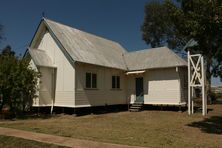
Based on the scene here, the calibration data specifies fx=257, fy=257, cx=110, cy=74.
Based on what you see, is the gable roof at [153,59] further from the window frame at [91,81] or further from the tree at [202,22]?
the tree at [202,22]

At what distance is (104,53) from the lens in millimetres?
24422

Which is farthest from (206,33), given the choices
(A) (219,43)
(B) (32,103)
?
(B) (32,103)

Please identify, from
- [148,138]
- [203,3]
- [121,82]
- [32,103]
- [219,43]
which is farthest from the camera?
[121,82]

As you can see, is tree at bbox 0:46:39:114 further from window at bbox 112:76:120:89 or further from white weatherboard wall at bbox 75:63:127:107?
window at bbox 112:76:120:89

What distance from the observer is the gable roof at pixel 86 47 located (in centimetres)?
2041

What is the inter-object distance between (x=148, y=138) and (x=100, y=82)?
11.9 metres

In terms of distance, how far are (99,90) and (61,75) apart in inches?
137

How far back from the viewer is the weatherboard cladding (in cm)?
2078

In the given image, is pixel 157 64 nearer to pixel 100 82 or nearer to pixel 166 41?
pixel 100 82

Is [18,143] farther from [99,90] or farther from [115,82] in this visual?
[115,82]

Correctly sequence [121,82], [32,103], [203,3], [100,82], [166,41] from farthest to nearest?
[166,41], [121,82], [100,82], [32,103], [203,3]

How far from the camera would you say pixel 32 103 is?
65.6ft

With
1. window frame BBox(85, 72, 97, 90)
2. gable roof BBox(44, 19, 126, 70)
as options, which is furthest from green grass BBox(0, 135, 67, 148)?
window frame BBox(85, 72, 97, 90)

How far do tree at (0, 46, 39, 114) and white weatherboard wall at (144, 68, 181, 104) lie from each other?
10.0 metres
